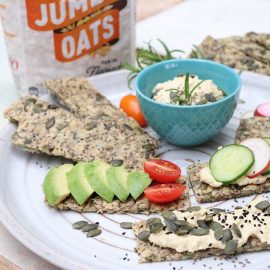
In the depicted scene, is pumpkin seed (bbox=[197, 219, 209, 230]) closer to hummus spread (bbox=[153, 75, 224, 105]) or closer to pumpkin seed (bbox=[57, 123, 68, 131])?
hummus spread (bbox=[153, 75, 224, 105])

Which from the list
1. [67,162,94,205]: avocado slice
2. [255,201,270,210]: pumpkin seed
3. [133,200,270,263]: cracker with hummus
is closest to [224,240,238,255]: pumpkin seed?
[133,200,270,263]: cracker with hummus

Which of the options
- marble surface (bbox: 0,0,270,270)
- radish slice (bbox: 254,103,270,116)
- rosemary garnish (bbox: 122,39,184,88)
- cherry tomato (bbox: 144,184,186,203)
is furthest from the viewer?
marble surface (bbox: 0,0,270,270)

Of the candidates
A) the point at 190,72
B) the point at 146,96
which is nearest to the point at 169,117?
the point at 146,96

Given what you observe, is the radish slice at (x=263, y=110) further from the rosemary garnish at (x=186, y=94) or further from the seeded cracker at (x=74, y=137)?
the seeded cracker at (x=74, y=137)

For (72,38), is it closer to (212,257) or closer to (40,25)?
(40,25)

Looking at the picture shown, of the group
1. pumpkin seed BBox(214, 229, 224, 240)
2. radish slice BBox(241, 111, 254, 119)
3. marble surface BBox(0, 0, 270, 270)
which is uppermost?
pumpkin seed BBox(214, 229, 224, 240)

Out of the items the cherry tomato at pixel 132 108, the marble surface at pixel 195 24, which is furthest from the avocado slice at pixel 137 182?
the marble surface at pixel 195 24

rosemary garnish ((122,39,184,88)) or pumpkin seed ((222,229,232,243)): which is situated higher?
pumpkin seed ((222,229,232,243))

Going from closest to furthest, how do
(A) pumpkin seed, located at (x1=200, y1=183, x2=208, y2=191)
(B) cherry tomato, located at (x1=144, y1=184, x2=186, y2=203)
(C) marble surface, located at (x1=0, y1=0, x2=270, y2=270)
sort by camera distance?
1. (B) cherry tomato, located at (x1=144, y1=184, x2=186, y2=203)
2. (A) pumpkin seed, located at (x1=200, y1=183, x2=208, y2=191)
3. (C) marble surface, located at (x1=0, y1=0, x2=270, y2=270)
